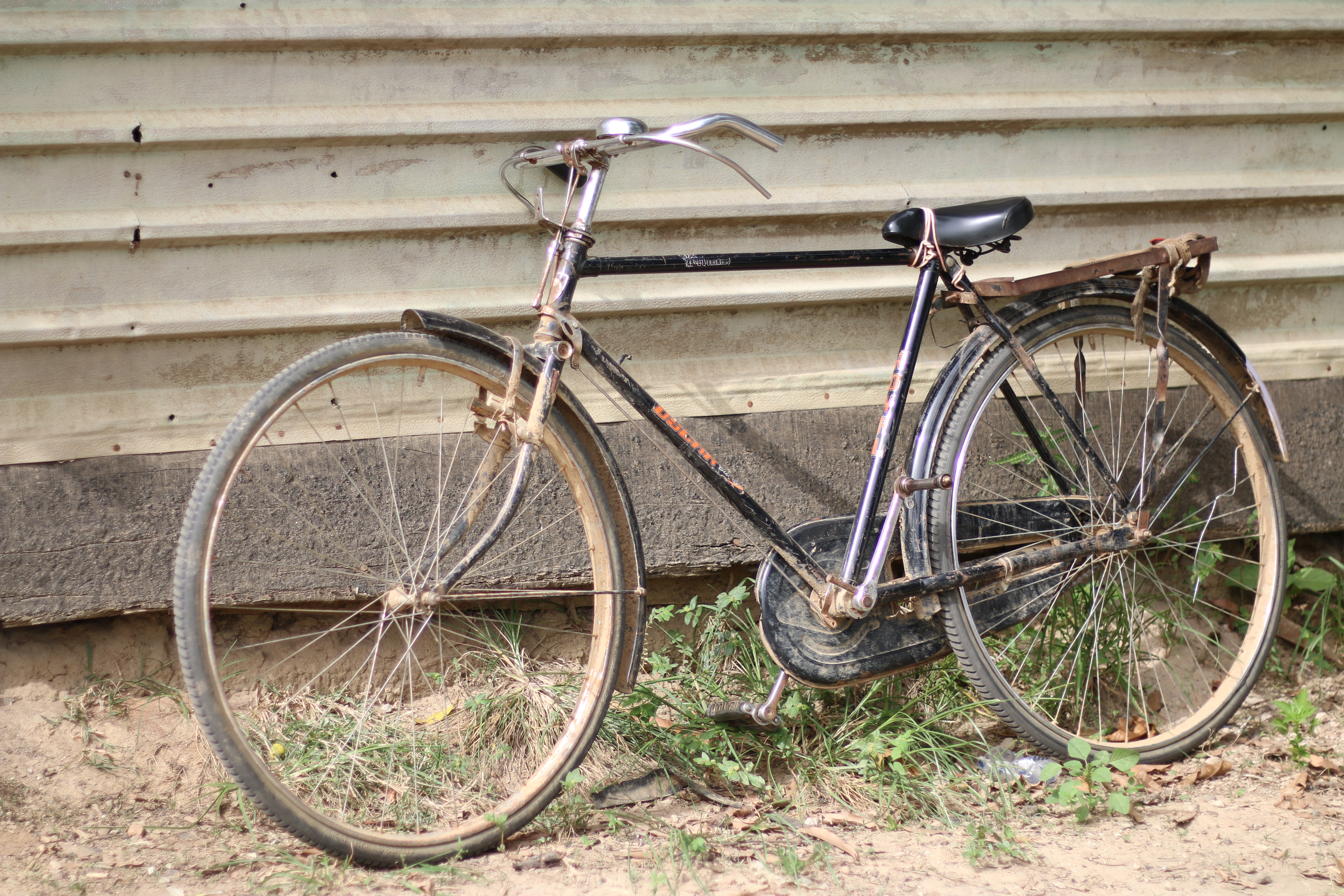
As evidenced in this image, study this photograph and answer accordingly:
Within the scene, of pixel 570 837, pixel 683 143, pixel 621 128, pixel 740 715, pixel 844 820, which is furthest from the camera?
pixel 740 715

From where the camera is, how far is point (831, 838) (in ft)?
7.61

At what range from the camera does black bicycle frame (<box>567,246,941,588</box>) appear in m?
2.29

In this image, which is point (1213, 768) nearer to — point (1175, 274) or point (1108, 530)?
point (1108, 530)

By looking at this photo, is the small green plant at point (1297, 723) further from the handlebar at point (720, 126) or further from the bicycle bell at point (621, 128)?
the bicycle bell at point (621, 128)

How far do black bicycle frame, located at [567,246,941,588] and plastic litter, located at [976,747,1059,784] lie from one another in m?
0.65

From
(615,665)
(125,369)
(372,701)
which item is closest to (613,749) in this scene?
(615,665)

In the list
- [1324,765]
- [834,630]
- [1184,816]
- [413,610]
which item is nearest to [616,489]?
[413,610]

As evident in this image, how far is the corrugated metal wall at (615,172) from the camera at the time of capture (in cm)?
252

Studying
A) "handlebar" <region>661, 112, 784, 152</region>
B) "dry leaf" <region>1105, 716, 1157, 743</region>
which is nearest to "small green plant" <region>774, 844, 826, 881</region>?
"dry leaf" <region>1105, 716, 1157, 743</region>

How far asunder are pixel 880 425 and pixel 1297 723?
4.89ft

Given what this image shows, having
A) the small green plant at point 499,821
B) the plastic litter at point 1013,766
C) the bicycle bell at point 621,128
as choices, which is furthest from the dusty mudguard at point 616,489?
the plastic litter at point 1013,766

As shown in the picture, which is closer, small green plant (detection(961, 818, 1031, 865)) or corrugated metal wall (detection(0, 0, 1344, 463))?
small green plant (detection(961, 818, 1031, 865))

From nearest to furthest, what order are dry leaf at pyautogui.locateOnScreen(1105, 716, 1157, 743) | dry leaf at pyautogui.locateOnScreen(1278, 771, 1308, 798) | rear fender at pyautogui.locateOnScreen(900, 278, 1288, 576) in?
rear fender at pyautogui.locateOnScreen(900, 278, 1288, 576) < dry leaf at pyautogui.locateOnScreen(1278, 771, 1308, 798) < dry leaf at pyautogui.locateOnScreen(1105, 716, 1157, 743)

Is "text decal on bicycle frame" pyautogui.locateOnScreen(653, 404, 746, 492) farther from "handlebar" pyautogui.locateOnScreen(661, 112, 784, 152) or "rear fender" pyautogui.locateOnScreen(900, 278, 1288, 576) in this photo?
"handlebar" pyautogui.locateOnScreen(661, 112, 784, 152)
